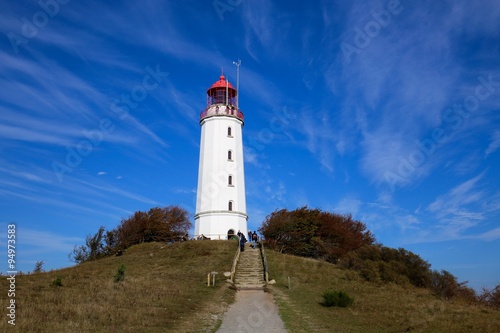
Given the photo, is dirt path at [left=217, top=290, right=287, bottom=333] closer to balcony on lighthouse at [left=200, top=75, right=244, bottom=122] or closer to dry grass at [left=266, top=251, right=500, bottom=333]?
dry grass at [left=266, top=251, right=500, bottom=333]

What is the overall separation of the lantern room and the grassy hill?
1998cm

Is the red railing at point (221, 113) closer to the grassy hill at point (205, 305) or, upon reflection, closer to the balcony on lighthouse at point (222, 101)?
the balcony on lighthouse at point (222, 101)

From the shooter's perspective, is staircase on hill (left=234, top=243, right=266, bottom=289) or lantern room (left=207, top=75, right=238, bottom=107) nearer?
staircase on hill (left=234, top=243, right=266, bottom=289)

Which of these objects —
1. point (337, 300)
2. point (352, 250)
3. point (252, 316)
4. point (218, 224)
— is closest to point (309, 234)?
point (352, 250)

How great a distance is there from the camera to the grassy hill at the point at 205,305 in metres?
12.3

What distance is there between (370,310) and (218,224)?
74.5 feet

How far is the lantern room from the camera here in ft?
140

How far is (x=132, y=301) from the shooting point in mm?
15562

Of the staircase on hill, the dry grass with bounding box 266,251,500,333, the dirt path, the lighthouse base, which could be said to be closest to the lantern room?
the lighthouse base

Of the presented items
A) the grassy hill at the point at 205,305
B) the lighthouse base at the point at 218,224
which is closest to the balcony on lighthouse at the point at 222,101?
the lighthouse base at the point at 218,224

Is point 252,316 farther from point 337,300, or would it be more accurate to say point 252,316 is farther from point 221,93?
point 221,93

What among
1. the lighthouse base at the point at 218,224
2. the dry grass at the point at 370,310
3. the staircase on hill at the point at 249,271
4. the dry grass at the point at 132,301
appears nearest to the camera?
the dry grass at the point at 132,301

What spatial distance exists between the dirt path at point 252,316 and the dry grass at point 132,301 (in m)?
0.49

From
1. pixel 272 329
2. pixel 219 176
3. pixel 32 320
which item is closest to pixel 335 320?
pixel 272 329
